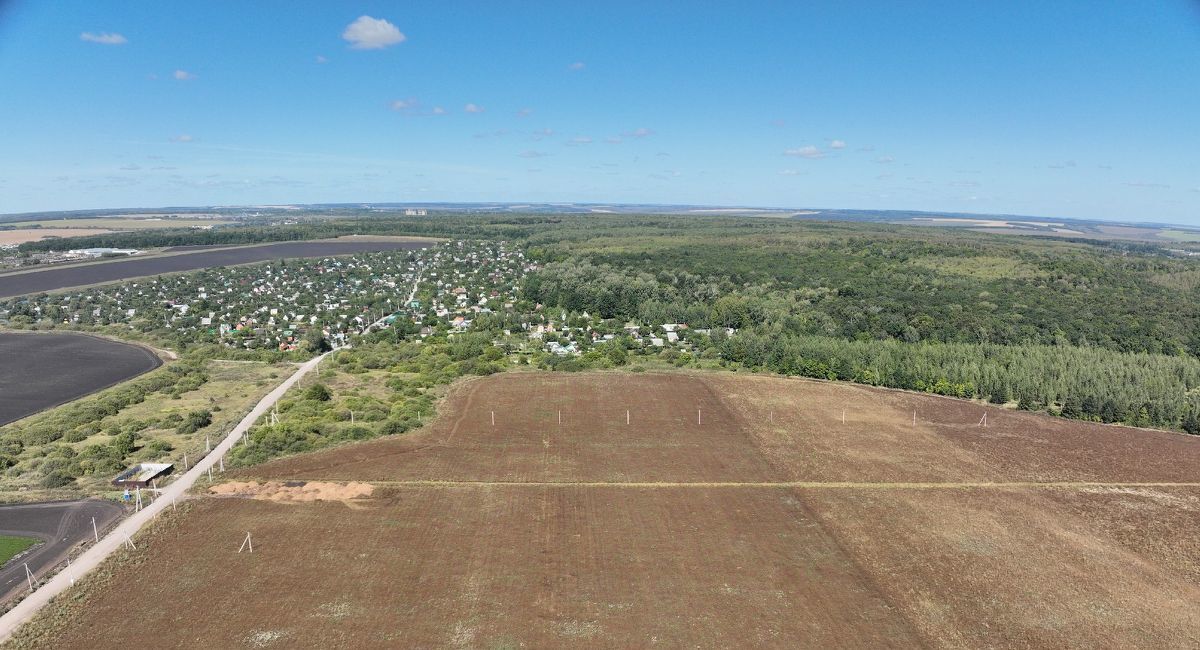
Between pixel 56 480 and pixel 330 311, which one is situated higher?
pixel 330 311

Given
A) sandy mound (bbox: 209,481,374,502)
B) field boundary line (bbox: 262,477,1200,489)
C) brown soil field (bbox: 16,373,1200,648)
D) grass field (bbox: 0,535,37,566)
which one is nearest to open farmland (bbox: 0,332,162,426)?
grass field (bbox: 0,535,37,566)

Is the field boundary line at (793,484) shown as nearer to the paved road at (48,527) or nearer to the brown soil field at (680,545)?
the brown soil field at (680,545)

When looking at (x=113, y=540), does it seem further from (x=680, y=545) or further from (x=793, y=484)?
(x=793, y=484)

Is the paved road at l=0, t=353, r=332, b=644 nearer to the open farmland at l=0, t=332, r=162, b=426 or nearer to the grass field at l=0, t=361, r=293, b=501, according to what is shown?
the grass field at l=0, t=361, r=293, b=501

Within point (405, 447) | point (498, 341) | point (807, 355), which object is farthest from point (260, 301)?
point (807, 355)

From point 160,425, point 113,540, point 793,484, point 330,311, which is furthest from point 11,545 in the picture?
point 330,311

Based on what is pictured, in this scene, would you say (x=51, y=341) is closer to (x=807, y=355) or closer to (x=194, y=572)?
(x=194, y=572)

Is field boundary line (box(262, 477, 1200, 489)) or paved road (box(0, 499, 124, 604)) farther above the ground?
paved road (box(0, 499, 124, 604))
